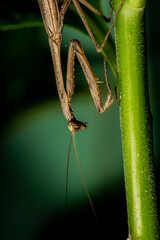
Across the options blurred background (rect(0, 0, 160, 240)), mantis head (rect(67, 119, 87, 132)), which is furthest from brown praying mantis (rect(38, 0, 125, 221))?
blurred background (rect(0, 0, 160, 240))

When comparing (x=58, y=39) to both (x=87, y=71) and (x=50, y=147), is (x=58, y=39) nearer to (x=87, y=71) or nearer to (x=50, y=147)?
(x=87, y=71)

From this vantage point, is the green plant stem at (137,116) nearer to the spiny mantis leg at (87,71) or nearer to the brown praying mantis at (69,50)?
the brown praying mantis at (69,50)

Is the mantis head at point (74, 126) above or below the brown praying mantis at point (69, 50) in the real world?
below

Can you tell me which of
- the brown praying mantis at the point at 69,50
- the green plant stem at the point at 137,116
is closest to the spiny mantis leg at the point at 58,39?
the brown praying mantis at the point at 69,50

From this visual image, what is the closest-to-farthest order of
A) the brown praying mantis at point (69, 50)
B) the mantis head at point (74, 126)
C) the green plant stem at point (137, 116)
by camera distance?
the green plant stem at point (137, 116) → the brown praying mantis at point (69, 50) → the mantis head at point (74, 126)

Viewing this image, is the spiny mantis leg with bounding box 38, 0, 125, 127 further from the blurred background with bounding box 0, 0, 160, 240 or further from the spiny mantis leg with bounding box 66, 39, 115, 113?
the blurred background with bounding box 0, 0, 160, 240

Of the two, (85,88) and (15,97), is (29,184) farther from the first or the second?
(85,88)
